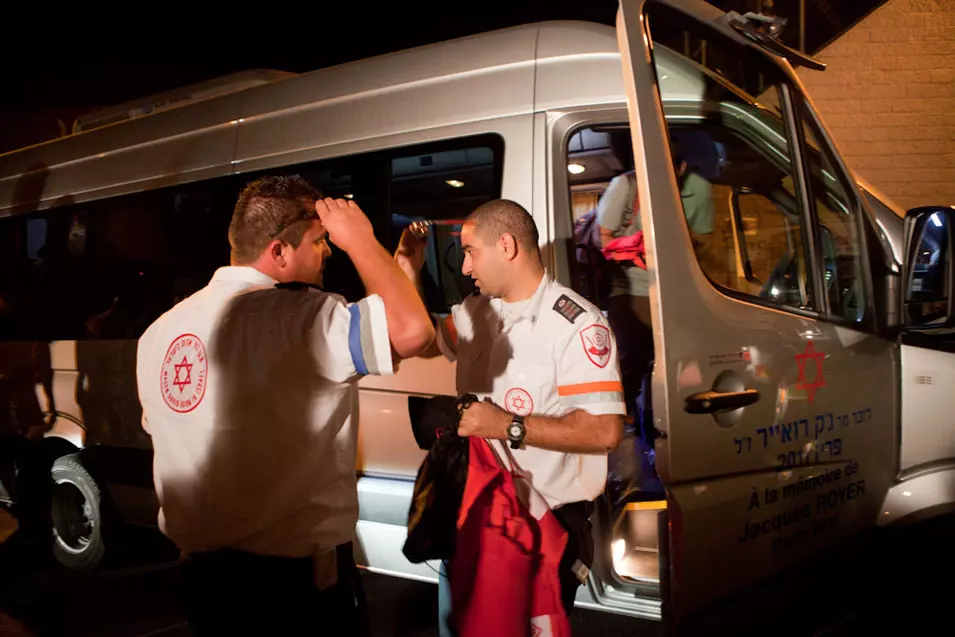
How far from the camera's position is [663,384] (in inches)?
71.9

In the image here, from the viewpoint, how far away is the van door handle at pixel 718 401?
188 cm

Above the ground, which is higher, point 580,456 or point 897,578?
point 580,456

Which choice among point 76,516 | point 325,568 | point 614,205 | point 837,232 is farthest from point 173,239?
point 837,232

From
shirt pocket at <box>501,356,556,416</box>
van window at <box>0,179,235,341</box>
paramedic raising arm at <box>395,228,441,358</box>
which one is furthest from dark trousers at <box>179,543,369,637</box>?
van window at <box>0,179,235,341</box>

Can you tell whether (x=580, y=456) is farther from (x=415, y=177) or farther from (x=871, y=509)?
(x=415, y=177)

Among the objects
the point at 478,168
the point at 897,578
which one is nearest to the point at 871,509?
the point at 897,578

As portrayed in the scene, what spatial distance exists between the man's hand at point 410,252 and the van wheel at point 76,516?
2.52 metres

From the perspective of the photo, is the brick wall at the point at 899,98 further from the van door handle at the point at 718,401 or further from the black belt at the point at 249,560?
the black belt at the point at 249,560

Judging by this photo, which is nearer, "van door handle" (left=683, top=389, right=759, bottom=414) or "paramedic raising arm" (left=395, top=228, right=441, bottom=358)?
"van door handle" (left=683, top=389, right=759, bottom=414)

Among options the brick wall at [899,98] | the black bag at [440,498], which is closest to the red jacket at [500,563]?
the black bag at [440,498]

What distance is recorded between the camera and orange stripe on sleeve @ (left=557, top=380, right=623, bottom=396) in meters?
1.95

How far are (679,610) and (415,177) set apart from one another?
6.36 ft

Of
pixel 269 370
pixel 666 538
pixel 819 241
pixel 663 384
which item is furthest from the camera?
pixel 819 241

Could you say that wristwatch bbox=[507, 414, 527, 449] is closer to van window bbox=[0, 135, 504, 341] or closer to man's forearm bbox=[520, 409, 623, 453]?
man's forearm bbox=[520, 409, 623, 453]
